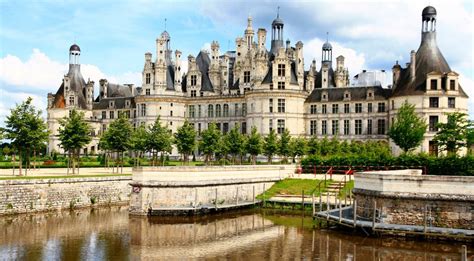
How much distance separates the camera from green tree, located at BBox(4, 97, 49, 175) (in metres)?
40.8

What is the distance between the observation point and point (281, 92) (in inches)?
2680

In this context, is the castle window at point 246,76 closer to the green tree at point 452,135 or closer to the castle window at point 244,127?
the castle window at point 244,127

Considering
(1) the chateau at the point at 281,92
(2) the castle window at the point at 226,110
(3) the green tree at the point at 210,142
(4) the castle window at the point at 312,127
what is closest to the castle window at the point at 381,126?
(1) the chateau at the point at 281,92

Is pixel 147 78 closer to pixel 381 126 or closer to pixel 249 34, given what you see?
pixel 249 34

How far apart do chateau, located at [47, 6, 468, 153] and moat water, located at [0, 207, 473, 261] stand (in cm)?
3373

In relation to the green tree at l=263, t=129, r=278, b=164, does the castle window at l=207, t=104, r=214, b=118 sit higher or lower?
higher

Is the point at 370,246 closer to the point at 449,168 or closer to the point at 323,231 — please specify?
the point at 323,231

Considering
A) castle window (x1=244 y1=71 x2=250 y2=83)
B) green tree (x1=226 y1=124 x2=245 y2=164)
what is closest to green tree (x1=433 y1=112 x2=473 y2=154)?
green tree (x1=226 y1=124 x2=245 y2=164)

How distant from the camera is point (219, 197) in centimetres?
3881

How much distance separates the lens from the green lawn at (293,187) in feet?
135

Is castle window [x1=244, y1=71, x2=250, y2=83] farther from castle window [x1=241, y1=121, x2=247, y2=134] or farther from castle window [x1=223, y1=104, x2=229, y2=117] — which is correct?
castle window [x1=241, y1=121, x2=247, y2=134]

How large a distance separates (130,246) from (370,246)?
1132cm

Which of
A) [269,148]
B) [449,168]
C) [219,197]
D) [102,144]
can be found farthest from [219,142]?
[449,168]

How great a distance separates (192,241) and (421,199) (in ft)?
38.1
